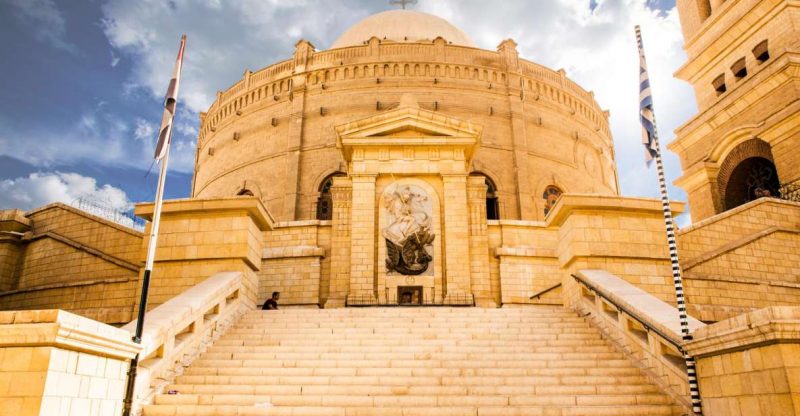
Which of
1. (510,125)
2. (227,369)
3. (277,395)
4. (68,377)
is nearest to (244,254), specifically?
(227,369)

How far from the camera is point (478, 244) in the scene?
16750mm

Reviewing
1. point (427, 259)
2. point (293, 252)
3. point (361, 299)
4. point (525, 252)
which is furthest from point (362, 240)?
point (525, 252)

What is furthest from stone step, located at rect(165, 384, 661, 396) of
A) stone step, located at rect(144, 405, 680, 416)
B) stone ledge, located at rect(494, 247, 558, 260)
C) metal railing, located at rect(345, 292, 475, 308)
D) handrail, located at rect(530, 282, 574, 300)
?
stone ledge, located at rect(494, 247, 558, 260)

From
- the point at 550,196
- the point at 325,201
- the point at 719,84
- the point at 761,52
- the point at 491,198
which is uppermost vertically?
the point at 761,52

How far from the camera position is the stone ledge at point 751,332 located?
547 centimetres

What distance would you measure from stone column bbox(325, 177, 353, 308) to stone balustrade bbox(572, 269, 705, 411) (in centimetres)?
739

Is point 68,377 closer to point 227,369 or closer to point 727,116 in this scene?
point 227,369

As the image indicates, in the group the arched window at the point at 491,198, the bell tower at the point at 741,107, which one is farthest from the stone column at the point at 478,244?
the bell tower at the point at 741,107

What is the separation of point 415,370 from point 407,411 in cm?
114

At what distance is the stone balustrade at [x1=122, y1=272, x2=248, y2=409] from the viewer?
7.13 meters

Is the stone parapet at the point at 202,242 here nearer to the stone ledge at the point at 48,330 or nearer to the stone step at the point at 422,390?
the stone step at the point at 422,390

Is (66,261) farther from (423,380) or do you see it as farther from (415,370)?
(423,380)

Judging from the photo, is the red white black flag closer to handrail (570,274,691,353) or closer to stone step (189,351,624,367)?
stone step (189,351,624,367)

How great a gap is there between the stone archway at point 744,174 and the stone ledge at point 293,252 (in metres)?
15.3
